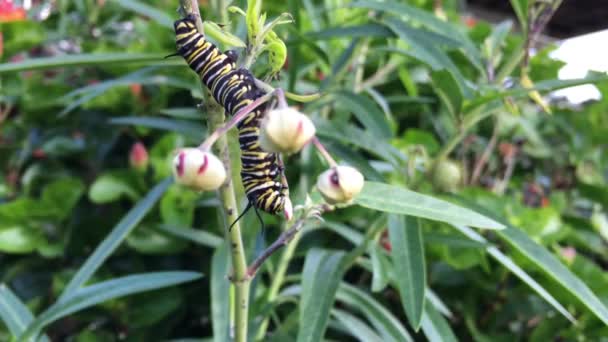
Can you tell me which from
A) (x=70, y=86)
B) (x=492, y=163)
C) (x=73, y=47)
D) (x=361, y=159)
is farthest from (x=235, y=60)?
(x=73, y=47)

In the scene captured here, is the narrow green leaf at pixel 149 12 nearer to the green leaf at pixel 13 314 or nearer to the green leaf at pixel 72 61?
the green leaf at pixel 72 61

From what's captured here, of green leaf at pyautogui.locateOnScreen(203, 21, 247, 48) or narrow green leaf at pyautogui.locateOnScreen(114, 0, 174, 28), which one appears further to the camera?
narrow green leaf at pyautogui.locateOnScreen(114, 0, 174, 28)

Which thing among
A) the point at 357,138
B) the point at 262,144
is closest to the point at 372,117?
the point at 357,138

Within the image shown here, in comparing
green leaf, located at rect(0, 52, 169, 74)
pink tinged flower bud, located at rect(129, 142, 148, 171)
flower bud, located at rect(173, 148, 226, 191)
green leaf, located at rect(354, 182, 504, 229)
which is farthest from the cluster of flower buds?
pink tinged flower bud, located at rect(129, 142, 148, 171)

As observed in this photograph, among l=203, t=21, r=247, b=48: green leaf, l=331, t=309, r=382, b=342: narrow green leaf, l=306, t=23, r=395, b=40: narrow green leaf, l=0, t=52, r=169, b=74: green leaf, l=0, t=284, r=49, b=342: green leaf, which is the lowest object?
l=0, t=284, r=49, b=342: green leaf

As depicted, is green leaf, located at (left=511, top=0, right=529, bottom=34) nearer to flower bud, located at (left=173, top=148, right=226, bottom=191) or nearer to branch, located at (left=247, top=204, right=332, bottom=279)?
branch, located at (left=247, top=204, right=332, bottom=279)

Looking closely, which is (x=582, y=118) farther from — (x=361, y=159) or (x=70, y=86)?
(x=70, y=86)

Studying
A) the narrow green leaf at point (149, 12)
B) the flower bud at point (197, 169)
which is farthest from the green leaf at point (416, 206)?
the narrow green leaf at point (149, 12)
